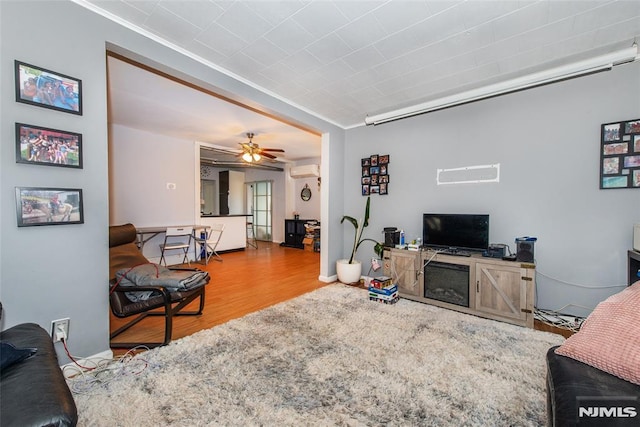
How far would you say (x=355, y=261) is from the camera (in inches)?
168

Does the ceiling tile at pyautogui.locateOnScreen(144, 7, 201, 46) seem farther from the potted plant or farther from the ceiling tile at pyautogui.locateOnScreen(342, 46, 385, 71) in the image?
the potted plant

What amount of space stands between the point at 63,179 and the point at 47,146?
220 millimetres

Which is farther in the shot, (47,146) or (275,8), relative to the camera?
(275,8)

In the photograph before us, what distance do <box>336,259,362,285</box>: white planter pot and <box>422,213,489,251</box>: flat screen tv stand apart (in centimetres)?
112

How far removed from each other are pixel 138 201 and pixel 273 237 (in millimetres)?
4312

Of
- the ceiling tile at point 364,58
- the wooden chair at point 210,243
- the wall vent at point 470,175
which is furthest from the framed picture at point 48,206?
the wall vent at point 470,175

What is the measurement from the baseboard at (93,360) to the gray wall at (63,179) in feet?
0.11


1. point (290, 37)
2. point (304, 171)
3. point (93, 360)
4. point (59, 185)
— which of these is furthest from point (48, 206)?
point (304, 171)

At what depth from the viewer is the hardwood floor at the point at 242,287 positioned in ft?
8.50

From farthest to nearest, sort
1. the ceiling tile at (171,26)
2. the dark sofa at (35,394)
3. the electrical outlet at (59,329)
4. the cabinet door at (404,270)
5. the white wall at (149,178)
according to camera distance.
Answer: the white wall at (149,178)
the cabinet door at (404,270)
the ceiling tile at (171,26)
the electrical outlet at (59,329)
the dark sofa at (35,394)

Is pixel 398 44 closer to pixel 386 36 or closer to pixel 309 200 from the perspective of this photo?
pixel 386 36

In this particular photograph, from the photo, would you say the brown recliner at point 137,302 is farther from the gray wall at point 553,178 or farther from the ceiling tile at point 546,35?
the ceiling tile at point 546,35

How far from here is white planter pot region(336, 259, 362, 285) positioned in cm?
400

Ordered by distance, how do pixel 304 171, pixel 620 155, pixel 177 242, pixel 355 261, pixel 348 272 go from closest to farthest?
pixel 620 155
pixel 348 272
pixel 355 261
pixel 177 242
pixel 304 171
